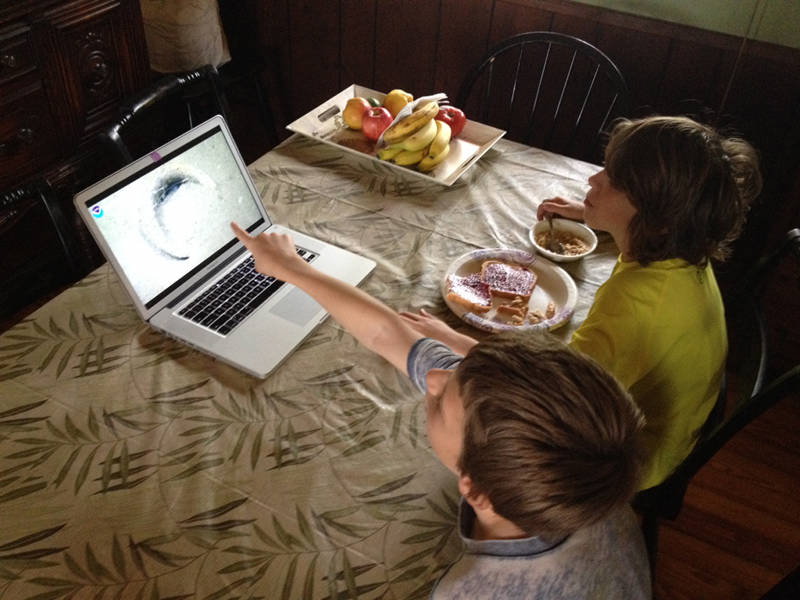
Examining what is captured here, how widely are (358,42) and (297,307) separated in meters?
1.80

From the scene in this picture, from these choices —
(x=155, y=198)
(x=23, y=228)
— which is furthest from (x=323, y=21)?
(x=155, y=198)

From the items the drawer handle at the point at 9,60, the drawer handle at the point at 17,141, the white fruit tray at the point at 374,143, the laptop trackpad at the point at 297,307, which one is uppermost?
the drawer handle at the point at 9,60

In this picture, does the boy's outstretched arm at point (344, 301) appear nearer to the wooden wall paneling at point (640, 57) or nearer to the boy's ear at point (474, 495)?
the boy's ear at point (474, 495)

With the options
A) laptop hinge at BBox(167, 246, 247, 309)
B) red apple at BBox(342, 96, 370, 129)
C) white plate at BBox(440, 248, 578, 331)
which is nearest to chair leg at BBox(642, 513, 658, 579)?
white plate at BBox(440, 248, 578, 331)

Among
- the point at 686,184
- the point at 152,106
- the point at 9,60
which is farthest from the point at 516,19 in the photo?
the point at 9,60

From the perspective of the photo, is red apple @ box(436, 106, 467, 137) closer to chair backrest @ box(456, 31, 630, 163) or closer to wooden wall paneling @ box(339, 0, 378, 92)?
chair backrest @ box(456, 31, 630, 163)

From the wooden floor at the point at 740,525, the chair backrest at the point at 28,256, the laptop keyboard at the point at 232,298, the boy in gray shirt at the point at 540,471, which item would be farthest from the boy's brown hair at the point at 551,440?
the chair backrest at the point at 28,256

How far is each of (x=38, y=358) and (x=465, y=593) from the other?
0.82 metres

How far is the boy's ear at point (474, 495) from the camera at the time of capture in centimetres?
79

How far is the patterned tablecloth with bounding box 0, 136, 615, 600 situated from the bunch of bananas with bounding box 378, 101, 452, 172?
40 cm

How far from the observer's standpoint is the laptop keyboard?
1.23 m

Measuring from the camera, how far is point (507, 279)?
1.35m

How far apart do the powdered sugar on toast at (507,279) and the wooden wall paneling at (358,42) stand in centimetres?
164

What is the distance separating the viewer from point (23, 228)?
226 cm
